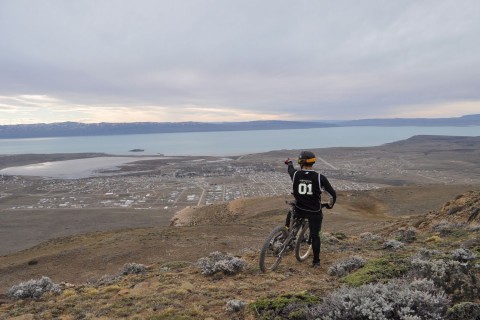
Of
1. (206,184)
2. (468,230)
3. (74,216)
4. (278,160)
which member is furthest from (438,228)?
(278,160)

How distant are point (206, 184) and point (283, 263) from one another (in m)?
72.7

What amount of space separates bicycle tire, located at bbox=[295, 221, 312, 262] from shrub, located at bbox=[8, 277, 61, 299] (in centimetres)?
537

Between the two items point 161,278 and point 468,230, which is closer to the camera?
point 161,278

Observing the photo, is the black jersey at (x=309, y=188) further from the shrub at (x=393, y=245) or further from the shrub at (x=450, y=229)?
the shrub at (x=450, y=229)

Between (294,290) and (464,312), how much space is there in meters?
2.58

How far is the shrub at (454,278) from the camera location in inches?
173

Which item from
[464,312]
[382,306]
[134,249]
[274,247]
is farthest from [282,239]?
[134,249]

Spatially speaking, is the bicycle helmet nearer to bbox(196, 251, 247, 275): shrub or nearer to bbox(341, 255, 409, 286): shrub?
bbox(341, 255, 409, 286): shrub

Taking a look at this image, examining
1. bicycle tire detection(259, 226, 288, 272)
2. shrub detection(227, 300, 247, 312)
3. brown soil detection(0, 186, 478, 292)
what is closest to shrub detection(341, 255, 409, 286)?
bicycle tire detection(259, 226, 288, 272)

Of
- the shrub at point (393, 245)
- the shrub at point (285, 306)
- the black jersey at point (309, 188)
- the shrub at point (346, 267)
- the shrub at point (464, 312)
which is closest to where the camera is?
the shrub at point (464, 312)

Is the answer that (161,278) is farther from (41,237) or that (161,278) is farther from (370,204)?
(41,237)

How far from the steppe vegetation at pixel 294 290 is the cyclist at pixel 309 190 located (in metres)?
1.09

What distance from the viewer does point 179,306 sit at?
5645 millimetres

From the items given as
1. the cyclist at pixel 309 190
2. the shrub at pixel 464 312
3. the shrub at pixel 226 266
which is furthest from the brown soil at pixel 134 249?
the shrub at pixel 464 312
